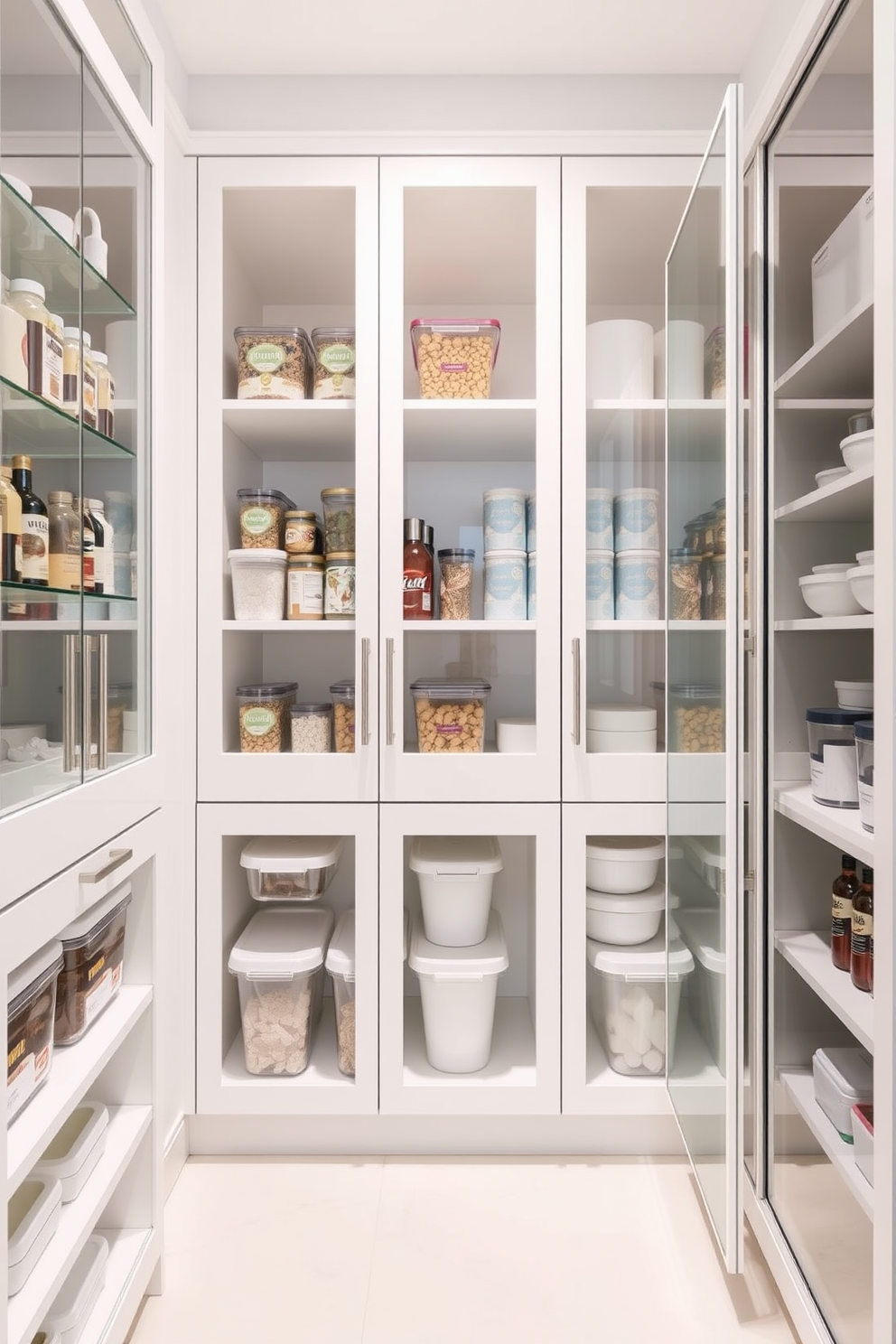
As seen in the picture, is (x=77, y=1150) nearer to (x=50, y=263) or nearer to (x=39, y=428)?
(x=39, y=428)

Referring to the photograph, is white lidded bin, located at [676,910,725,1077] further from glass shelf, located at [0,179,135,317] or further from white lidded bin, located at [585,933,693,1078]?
glass shelf, located at [0,179,135,317]


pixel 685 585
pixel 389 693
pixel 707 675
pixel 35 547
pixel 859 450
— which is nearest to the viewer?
pixel 35 547

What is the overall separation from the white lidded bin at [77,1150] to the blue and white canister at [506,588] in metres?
1.24

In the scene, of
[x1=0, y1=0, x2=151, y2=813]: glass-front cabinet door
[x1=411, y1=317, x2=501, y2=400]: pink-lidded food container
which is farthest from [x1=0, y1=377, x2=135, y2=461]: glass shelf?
[x1=411, y1=317, x2=501, y2=400]: pink-lidded food container

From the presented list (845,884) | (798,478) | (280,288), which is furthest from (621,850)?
(280,288)

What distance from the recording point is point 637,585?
1948 mm

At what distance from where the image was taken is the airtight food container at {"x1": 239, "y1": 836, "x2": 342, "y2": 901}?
6.55 ft

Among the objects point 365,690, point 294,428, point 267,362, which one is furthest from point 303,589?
point 267,362

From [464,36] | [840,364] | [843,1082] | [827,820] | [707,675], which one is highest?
[464,36]

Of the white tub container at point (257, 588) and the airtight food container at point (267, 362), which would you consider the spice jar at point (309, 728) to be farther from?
the airtight food container at point (267, 362)

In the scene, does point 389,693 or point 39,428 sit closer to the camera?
point 39,428

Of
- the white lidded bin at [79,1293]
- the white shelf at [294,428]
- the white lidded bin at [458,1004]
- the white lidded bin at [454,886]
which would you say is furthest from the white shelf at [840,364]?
the white lidded bin at [79,1293]

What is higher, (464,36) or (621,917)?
(464,36)

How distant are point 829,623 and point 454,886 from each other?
1045 mm
